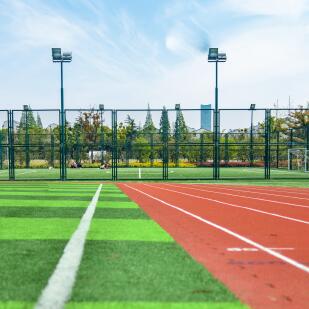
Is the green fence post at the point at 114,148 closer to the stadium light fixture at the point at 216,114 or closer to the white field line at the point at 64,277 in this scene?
the stadium light fixture at the point at 216,114

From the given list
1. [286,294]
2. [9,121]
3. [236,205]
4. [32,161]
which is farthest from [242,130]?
[286,294]

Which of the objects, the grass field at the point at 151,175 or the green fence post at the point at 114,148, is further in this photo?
the grass field at the point at 151,175

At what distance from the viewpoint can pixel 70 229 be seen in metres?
8.27

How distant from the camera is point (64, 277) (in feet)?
15.4

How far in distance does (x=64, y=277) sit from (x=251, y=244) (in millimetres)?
3088

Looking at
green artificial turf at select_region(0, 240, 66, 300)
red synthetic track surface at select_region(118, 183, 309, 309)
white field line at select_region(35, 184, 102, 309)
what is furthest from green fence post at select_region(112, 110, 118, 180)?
green artificial turf at select_region(0, 240, 66, 300)

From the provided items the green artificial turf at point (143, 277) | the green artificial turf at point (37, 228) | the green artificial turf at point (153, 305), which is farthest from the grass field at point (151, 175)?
the green artificial turf at point (153, 305)

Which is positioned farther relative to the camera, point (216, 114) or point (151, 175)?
point (151, 175)

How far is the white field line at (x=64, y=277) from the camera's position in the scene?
386 centimetres

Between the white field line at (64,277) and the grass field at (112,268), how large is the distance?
0.20 ft

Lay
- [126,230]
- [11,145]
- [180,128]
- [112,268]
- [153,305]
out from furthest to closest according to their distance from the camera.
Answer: [180,128] < [11,145] < [126,230] < [112,268] < [153,305]

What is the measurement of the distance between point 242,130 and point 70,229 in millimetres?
28963

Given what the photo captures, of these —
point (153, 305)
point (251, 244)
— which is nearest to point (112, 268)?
point (153, 305)

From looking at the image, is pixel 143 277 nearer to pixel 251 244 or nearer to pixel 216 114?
pixel 251 244
